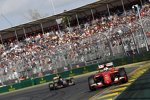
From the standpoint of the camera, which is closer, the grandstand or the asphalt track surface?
the asphalt track surface

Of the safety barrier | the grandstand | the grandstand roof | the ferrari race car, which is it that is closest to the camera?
the ferrari race car

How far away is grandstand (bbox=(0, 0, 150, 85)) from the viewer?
37469 mm

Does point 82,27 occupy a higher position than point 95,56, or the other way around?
point 82,27

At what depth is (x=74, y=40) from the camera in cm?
4491

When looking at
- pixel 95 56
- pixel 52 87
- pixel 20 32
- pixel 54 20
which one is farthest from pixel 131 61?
pixel 20 32

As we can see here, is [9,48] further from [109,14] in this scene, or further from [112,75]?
[112,75]

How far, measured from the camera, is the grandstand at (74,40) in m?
37.5

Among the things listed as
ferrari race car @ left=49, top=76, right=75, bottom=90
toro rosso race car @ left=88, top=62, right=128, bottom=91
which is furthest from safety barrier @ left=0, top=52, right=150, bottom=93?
toro rosso race car @ left=88, top=62, right=128, bottom=91

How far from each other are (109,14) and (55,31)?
8588 millimetres

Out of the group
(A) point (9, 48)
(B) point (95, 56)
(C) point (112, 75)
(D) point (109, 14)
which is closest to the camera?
(C) point (112, 75)

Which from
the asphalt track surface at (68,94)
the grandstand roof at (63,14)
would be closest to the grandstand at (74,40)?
the grandstand roof at (63,14)

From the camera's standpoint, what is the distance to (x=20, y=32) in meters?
55.1

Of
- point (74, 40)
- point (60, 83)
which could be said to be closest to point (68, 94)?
point (60, 83)

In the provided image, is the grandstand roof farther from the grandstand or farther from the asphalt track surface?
the asphalt track surface
